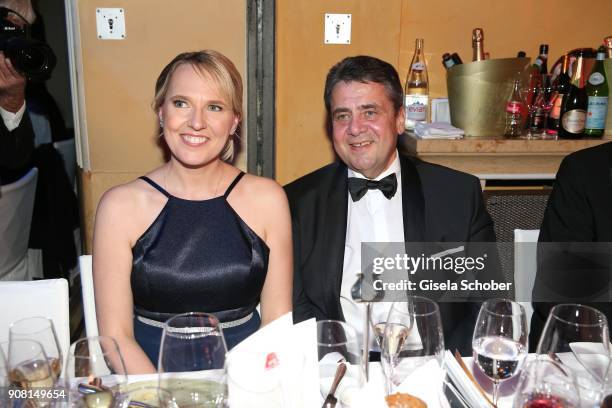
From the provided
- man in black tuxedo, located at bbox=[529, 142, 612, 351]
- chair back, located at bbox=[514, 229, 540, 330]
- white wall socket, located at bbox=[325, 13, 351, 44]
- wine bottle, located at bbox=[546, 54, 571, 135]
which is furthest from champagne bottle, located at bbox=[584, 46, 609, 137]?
chair back, located at bbox=[514, 229, 540, 330]

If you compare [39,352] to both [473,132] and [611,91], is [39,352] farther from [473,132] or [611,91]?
[611,91]

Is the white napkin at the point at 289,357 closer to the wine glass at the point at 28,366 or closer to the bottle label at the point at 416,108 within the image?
the wine glass at the point at 28,366

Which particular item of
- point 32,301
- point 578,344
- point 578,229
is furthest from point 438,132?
point 32,301

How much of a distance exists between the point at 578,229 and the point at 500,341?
3.15 ft

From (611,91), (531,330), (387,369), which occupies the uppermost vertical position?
(611,91)

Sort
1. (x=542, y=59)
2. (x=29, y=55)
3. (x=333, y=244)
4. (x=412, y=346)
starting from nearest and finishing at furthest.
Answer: (x=412, y=346)
(x=333, y=244)
(x=29, y=55)
(x=542, y=59)

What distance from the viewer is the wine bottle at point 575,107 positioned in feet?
10.1

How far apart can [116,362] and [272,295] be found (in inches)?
36.1

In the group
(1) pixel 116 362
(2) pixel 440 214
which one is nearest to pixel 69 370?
(1) pixel 116 362

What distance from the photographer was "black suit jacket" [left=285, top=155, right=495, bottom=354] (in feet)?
6.44

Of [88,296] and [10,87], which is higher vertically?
[10,87]

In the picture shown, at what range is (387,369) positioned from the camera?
108cm

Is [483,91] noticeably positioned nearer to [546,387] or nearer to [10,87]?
[546,387]

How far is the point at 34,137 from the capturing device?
302 cm
